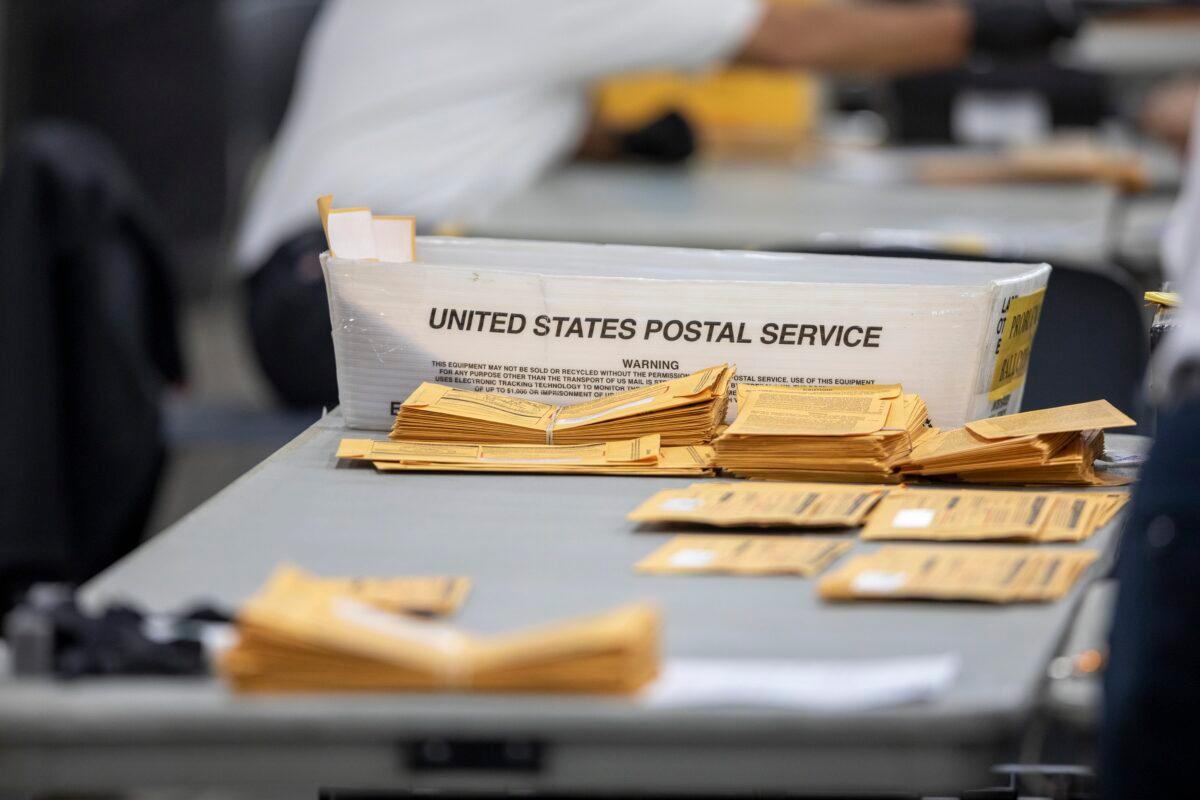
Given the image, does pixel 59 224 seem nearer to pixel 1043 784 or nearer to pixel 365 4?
pixel 365 4

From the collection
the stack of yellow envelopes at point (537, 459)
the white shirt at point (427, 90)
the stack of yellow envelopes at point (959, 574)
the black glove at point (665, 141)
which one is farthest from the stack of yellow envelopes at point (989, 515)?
the black glove at point (665, 141)

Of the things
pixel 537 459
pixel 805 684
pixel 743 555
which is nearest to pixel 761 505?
pixel 743 555

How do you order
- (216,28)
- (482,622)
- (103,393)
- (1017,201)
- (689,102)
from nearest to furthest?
(482,622) → (103,393) → (1017,201) → (689,102) → (216,28)

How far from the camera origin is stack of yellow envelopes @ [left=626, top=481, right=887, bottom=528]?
94 cm

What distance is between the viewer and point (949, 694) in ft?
2.24

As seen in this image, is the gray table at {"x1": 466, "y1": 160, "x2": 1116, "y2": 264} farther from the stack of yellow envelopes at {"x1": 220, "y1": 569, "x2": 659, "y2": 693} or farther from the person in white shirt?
the stack of yellow envelopes at {"x1": 220, "y1": 569, "x2": 659, "y2": 693}

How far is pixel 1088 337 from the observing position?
1594 mm

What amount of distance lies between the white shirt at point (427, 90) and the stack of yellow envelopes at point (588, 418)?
1.23 m

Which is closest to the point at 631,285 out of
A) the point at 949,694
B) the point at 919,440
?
the point at 919,440

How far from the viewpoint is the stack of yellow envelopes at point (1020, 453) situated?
1042mm

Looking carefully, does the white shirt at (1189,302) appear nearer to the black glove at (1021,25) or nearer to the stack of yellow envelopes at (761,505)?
the stack of yellow envelopes at (761,505)

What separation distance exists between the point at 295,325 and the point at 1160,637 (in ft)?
5.73

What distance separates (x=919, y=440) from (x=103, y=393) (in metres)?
1.23

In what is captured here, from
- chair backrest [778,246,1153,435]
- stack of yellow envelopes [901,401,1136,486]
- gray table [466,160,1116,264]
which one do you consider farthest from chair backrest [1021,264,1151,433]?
stack of yellow envelopes [901,401,1136,486]
